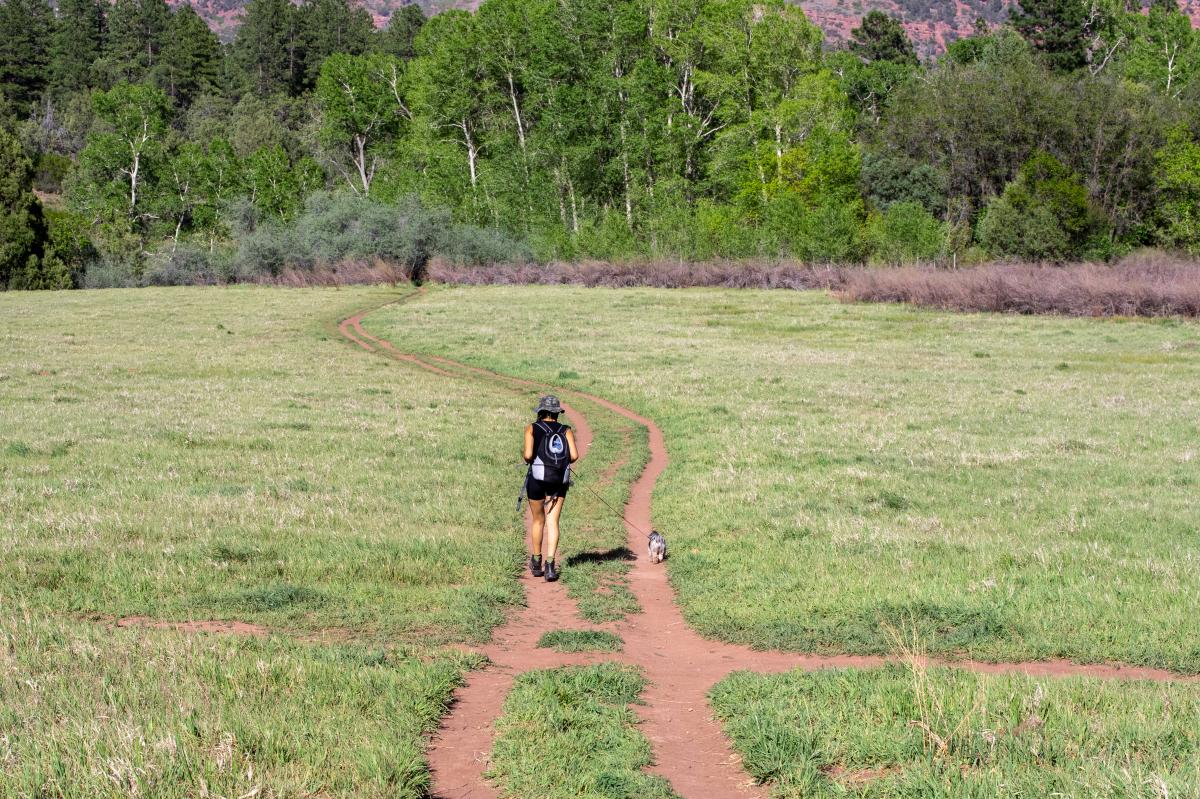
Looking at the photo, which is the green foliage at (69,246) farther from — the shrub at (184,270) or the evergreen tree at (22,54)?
the evergreen tree at (22,54)

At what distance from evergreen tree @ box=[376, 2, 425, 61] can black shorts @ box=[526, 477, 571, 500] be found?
136 m

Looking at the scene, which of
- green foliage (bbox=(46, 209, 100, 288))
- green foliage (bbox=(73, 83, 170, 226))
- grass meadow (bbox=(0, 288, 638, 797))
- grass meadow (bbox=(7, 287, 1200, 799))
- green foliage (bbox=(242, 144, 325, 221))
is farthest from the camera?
green foliage (bbox=(242, 144, 325, 221))

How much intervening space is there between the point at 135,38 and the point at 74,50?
8214 mm

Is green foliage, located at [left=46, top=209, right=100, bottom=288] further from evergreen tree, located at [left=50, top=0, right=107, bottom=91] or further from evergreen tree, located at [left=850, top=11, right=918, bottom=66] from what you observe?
evergreen tree, located at [left=850, top=11, right=918, bottom=66]

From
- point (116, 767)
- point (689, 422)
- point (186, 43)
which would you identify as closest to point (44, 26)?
point (186, 43)

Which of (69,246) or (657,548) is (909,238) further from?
(69,246)

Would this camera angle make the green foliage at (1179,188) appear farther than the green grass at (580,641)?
Yes

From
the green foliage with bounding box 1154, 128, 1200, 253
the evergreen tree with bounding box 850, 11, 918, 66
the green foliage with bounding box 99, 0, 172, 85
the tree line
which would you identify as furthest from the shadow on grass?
the green foliage with bounding box 99, 0, 172, 85

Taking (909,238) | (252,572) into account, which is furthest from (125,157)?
(252,572)

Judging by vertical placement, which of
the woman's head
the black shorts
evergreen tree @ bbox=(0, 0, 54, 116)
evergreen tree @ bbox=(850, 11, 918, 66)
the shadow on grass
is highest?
evergreen tree @ bbox=(0, 0, 54, 116)

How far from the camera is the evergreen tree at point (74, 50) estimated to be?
14012 cm

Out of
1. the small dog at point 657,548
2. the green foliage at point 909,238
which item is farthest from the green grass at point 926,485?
the green foliage at point 909,238

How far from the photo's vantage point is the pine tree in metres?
140

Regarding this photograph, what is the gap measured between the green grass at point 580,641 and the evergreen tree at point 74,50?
151 meters
